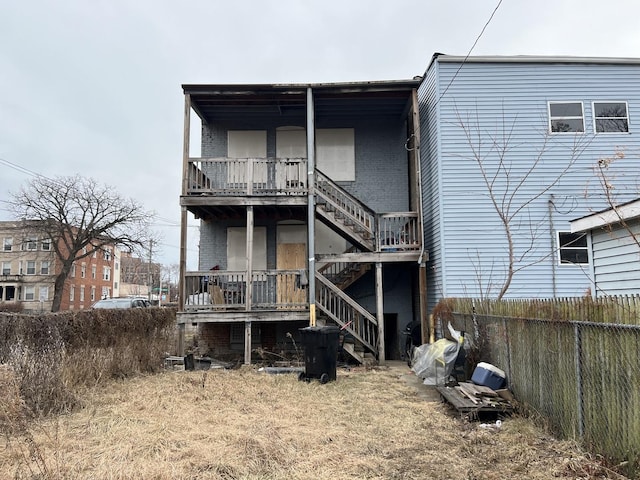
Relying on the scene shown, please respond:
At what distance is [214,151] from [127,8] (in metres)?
4.77

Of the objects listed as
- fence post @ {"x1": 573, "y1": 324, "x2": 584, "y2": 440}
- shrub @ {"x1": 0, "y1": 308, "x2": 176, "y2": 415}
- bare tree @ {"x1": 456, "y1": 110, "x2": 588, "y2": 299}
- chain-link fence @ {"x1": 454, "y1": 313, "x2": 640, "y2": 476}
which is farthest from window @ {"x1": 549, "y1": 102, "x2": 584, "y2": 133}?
shrub @ {"x1": 0, "y1": 308, "x2": 176, "y2": 415}

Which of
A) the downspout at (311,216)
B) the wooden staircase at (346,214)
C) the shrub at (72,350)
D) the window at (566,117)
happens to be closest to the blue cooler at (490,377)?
the downspout at (311,216)

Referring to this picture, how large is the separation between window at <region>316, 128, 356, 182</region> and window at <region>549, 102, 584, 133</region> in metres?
5.86

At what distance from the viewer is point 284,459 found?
445cm

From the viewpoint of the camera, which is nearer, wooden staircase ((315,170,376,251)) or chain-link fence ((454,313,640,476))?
chain-link fence ((454,313,640,476))

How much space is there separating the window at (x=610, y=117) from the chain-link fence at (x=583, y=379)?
26.9 feet

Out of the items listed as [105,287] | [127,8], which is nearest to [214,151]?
[127,8]

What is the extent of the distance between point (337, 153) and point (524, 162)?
570 cm

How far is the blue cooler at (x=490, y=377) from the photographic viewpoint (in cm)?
670

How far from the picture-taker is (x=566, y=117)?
11.8 metres

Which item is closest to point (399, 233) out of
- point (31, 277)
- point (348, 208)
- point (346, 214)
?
point (348, 208)

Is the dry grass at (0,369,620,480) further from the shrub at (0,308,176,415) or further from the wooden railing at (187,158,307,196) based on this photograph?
the wooden railing at (187,158,307,196)

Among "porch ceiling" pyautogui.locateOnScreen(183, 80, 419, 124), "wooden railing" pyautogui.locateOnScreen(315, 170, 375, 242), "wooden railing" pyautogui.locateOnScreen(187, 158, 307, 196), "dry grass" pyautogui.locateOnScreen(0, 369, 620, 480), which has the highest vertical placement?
"porch ceiling" pyautogui.locateOnScreen(183, 80, 419, 124)

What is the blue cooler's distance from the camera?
670 cm
